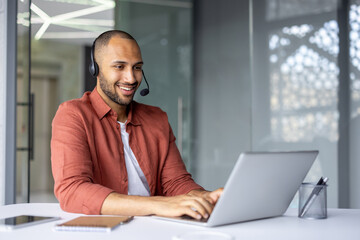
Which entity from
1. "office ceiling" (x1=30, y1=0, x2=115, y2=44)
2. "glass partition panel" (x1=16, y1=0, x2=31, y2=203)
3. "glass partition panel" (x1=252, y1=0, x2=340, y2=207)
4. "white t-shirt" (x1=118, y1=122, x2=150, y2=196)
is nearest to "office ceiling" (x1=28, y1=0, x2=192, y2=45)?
"office ceiling" (x1=30, y1=0, x2=115, y2=44)

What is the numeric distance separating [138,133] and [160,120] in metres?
0.16

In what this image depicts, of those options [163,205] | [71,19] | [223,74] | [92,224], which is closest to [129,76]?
[163,205]

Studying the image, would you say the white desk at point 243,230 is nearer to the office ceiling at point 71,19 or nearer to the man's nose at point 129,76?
the man's nose at point 129,76

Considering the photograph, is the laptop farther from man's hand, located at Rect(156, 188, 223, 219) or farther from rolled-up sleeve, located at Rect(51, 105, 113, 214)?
rolled-up sleeve, located at Rect(51, 105, 113, 214)

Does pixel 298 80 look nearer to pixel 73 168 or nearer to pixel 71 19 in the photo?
pixel 71 19

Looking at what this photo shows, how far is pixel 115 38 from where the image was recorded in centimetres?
183

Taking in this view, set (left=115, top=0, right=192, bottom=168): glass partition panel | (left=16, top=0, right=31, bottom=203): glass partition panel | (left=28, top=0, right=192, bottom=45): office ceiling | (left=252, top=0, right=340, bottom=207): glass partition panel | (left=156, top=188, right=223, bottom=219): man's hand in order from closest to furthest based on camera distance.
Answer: (left=156, top=188, right=223, bottom=219): man's hand < (left=16, top=0, right=31, bottom=203): glass partition panel < (left=28, top=0, right=192, bottom=45): office ceiling < (left=252, top=0, right=340, bottom=207): glass partition panel < (left=115, top=0, right=192, bottom=168): glass partition panel

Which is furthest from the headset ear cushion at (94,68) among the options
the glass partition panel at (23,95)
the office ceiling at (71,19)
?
the office ceiling at (71,19)

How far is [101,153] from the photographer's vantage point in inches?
67.2

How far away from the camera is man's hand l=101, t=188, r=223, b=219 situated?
121 cm

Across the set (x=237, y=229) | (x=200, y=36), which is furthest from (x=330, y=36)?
(x=237, y=229)

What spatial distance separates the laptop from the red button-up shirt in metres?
0.33

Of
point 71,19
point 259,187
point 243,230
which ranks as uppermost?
point 71,19

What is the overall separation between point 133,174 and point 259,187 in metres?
0.76
